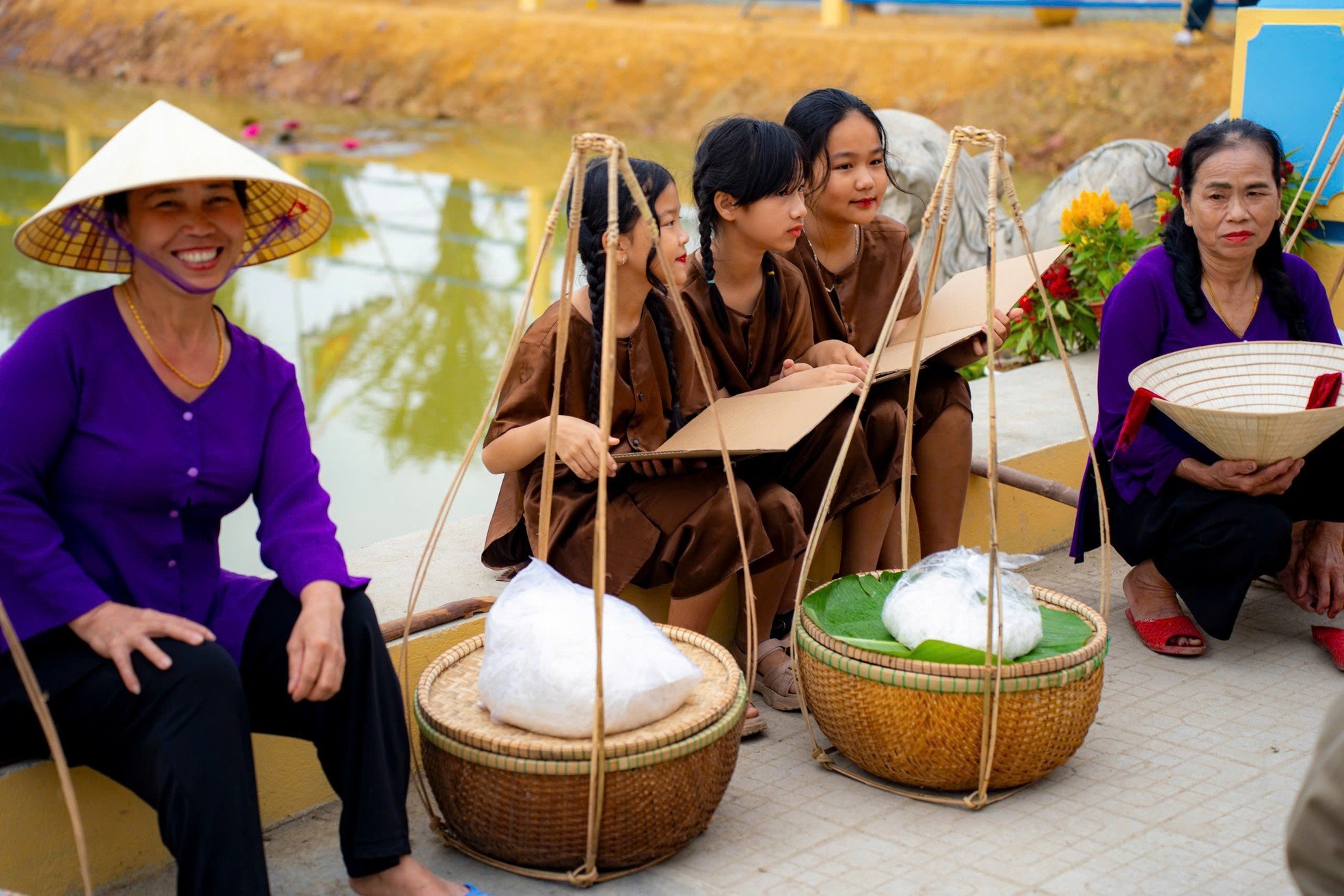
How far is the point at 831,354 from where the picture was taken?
2746 mm

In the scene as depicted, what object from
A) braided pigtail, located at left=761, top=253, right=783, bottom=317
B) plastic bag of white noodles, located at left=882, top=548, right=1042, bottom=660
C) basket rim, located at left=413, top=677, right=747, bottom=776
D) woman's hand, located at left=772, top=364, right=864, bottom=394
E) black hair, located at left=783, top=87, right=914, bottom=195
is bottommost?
basket rim, located at left=413, top=677, right=747, bottom=776

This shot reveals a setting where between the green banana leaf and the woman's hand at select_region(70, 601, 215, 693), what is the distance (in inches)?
38.2

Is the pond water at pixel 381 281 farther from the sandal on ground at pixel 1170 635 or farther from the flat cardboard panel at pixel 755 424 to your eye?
the sandal on ground at pixel 1170 635

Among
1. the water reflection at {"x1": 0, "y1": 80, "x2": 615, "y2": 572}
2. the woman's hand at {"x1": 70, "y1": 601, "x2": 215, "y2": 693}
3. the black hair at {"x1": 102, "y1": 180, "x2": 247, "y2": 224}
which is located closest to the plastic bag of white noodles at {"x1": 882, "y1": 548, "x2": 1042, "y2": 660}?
the woman's hand at {"x1": 70, "y1": 601, "x2": 215, "y2": 693}

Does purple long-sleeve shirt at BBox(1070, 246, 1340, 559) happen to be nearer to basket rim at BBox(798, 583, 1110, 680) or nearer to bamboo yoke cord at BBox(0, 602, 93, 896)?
basket rim at BBox(798, 583, 1110, 680)

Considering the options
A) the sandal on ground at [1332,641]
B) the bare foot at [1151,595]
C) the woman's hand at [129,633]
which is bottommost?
the sandal on ground at [1332,641]

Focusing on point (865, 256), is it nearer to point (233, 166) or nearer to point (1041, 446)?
point (1041, 446)

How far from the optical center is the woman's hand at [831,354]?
2.73m

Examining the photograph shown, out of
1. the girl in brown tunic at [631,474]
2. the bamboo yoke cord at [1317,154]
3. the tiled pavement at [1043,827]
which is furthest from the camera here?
the bamboo yoke cord at [1317,154]

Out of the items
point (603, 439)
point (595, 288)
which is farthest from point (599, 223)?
point (603, 439)

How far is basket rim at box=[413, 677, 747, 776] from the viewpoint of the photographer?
6.22ft

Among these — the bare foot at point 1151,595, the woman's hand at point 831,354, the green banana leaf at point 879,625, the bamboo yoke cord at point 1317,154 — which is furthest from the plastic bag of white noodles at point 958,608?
the bamboo yoke cord at point 1317,154

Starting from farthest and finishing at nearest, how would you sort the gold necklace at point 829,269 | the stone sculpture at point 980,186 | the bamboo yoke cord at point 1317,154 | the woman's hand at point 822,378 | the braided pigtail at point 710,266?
the stone sculpture at point 980,186, the bamboo yoke cord at point 1317,154, the gold necklace at point 829,269, the braided pigtail at point 710,266, the woman's hand at point 822,378

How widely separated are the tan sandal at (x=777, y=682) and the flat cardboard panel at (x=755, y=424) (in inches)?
17.3
